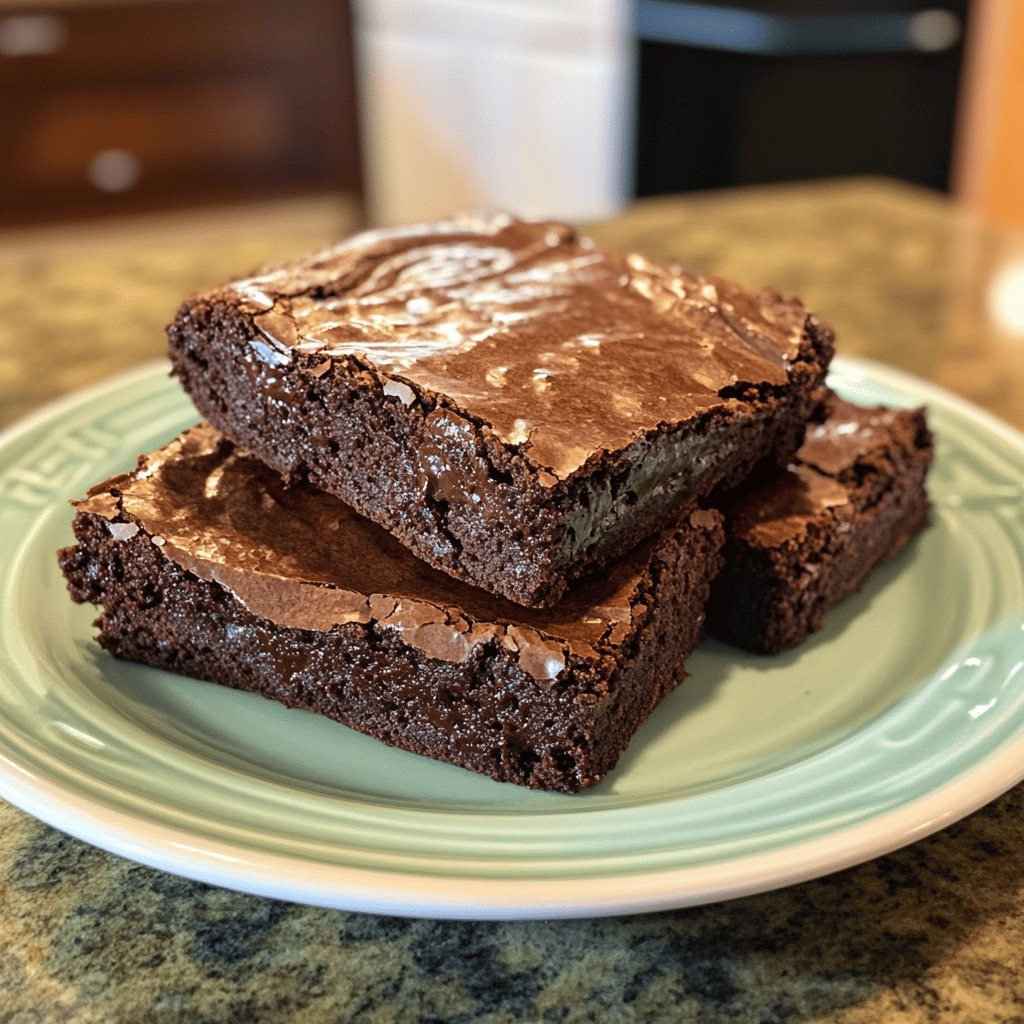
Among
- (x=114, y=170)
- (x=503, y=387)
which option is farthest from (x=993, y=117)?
(x=503, y=387)

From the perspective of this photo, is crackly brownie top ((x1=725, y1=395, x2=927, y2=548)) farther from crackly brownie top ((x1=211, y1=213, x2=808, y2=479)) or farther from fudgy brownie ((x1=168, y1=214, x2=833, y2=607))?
crackly brownie top ((x1=211, y1=213, x2=808, y2=479))

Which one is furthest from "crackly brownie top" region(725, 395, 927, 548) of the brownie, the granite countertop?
the granite countertop

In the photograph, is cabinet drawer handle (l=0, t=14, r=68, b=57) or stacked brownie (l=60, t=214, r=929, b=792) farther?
cabinet drawer handle (l=0, t=14, r=68, b=57)

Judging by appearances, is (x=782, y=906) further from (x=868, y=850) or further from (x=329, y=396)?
A: (x=329, y=396)

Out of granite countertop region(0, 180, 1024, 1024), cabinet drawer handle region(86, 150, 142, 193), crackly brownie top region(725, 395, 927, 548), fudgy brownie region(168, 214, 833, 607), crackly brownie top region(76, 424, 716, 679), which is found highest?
fudgy brownie region(168, 214, 833, 607)

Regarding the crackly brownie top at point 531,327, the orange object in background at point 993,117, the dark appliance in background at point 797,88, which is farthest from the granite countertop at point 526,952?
the orange object in background at point 993,117

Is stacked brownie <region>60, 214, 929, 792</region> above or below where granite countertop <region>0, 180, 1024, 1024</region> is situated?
above

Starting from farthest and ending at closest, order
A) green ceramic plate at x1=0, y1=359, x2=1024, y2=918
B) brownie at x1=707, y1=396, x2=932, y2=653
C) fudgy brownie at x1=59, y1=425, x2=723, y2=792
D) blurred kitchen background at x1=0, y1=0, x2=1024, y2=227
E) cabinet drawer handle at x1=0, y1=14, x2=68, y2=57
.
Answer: cabinet drawer handle at x1=0, y1=14, x2=68, y2=57 → blurred kitchen background at x1=0, y1=0, x2=1024, y2=227 → brownie at x1=707, y1=396, x2=932, y2=653 → fudgy brownie at x1=59, y1=425, x2=723, y2=792 → green ceramic plate at x1=0, y1=359, x2=1024, y2=918
